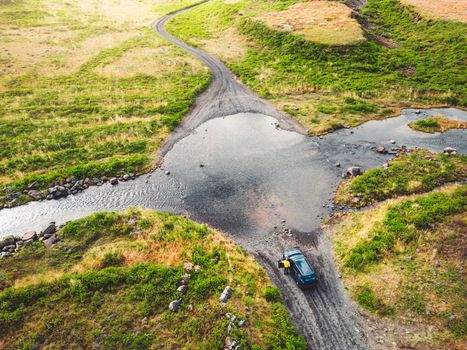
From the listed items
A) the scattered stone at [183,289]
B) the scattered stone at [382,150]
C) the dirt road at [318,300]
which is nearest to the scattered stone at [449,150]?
the scattered stone at [382,150]

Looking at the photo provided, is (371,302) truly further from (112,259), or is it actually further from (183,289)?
(112,259)

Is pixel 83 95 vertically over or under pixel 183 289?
over

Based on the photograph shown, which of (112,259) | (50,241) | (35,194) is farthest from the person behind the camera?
(35,194)

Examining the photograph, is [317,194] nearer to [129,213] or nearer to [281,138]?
[281,138]

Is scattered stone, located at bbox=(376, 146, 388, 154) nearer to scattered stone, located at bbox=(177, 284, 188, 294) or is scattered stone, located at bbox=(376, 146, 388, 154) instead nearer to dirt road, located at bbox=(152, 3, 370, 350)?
dirt road, located at bbox=(152, 3, 370, 350)

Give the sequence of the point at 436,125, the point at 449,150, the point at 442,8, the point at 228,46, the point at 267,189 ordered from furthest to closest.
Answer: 1. the point at 442,8
2. the point at 228,46
3. the point at 436,125
4. the point at 449,150
5. the point at 267,189

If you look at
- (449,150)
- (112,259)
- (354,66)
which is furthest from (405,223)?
(354,66)

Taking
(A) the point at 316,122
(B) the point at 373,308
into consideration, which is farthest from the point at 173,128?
(B) the point at 373,308
